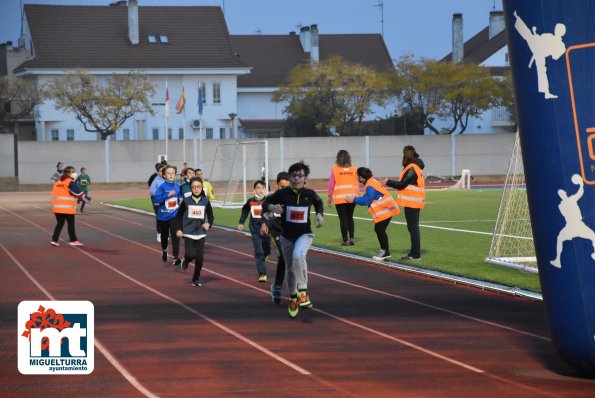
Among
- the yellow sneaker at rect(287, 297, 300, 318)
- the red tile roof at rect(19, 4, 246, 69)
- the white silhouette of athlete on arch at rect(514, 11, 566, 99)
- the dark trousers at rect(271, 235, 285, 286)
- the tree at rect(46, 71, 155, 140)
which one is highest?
the red tile roof at rect(19, 4, 246, 69)

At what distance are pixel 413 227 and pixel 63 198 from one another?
29.1 feet

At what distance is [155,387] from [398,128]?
63387 millimetres

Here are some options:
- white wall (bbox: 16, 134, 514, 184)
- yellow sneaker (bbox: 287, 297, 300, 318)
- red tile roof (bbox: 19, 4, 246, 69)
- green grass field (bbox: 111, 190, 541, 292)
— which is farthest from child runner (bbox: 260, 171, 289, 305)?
red tile roof (bbox: 19, 4, 246, 69)

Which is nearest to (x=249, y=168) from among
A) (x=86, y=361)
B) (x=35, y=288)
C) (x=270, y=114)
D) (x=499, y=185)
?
(x=499, y=185)

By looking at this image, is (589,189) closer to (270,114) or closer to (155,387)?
(155,387)

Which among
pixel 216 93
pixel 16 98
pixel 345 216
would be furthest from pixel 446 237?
pixel 216 93

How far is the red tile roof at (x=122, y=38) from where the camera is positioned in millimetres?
75562

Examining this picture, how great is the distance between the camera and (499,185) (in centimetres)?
5850

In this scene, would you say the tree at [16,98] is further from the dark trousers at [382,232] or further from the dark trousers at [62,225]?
the dark trousers at [382,232]

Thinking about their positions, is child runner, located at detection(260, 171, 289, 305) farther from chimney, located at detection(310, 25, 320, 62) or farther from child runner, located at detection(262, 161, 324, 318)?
chimney, located at detection(310, 25, 320, 62)

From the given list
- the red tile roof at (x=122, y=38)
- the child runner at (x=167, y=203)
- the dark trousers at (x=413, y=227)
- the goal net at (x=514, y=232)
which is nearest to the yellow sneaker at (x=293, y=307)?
the goal net at (x=514, y=232)

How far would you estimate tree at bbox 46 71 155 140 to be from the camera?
70375 mm

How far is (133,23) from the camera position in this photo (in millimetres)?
77625

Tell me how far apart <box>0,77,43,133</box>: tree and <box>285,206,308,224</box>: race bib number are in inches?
2381
